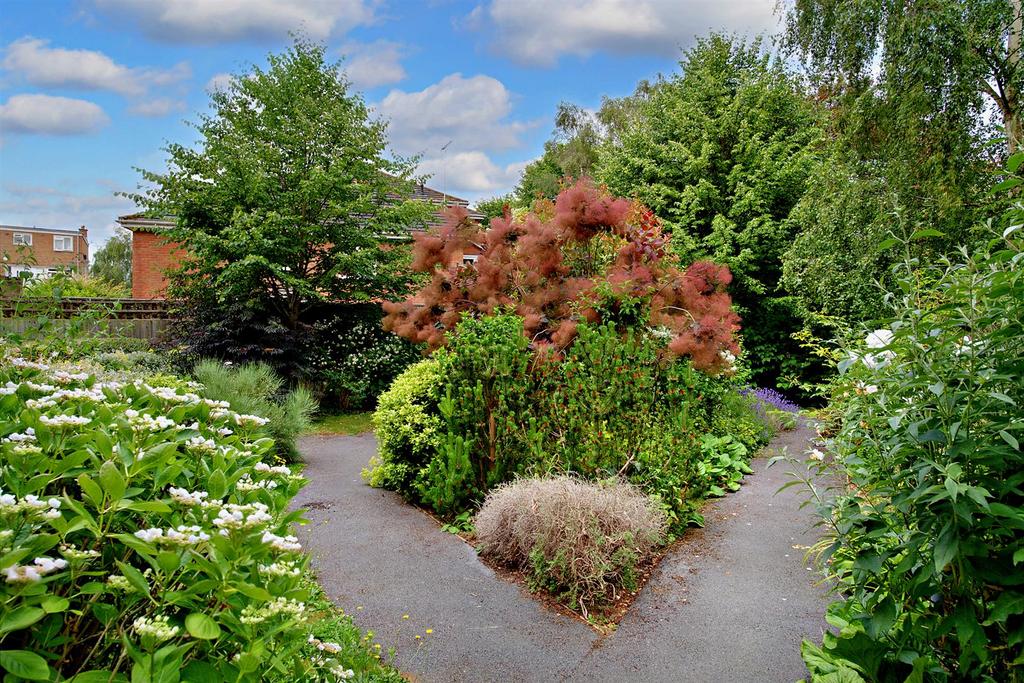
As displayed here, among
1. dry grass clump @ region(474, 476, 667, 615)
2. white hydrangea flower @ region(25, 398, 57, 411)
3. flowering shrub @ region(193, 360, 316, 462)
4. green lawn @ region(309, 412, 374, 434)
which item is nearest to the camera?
white hydrangea flower @ region(25, 398, 57, 411)

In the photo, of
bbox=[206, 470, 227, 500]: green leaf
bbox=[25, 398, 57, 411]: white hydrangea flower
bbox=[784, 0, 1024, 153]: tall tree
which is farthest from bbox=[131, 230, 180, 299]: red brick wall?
bbox=[206, 470, 227, 500]: green leaf

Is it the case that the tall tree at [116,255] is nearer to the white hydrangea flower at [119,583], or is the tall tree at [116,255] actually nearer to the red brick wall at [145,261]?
the red brick wall at [145,261]

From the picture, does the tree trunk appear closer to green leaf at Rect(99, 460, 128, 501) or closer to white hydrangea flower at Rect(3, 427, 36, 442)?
green leaf at Rect(99, 460, 128, 501)

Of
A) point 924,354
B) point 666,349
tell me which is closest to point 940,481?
point 924,354

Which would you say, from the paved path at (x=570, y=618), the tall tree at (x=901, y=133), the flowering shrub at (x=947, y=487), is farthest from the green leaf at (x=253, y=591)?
the tall tree at (x=901, y=133)

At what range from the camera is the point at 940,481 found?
1.71 metres

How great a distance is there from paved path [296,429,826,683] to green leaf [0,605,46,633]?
2.18 metres

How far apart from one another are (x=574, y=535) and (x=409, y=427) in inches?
76.8

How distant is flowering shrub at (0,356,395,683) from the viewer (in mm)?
1007

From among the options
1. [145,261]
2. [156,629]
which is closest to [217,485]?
[156,629]

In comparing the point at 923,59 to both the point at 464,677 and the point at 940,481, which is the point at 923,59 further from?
the point at 464,677

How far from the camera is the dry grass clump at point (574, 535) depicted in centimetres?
349

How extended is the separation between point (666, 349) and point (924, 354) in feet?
11.1

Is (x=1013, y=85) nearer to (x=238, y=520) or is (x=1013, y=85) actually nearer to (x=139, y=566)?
(x=238, y=520)
